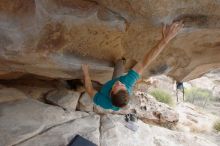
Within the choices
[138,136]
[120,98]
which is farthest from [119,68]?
[138,136]

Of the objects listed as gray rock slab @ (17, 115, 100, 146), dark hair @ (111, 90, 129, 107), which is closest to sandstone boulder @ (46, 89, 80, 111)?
gray rock slab @ (17, 115, 100, 146)

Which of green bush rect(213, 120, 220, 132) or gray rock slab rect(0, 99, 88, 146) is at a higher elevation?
gray rock slab rect(0, 99, 88, 146)

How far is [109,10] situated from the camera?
11.3 feet

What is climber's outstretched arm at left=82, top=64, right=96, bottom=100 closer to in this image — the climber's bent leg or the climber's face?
the climber's bent leg

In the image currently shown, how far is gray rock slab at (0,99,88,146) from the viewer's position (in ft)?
14.1

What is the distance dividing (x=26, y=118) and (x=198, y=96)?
13232mm

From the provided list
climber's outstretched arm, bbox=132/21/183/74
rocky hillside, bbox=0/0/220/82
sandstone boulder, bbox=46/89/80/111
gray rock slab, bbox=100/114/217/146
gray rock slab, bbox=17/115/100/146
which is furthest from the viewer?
sandstone boulder, bbox=46/89/80/111

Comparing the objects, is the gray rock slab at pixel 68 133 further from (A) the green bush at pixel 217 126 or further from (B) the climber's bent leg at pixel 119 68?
(A) the green bush at pixel 217 126

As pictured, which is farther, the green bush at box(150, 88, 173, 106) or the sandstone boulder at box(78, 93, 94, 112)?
the green bush at box(150, 88, 173, 106)

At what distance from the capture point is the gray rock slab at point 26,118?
14.1ft

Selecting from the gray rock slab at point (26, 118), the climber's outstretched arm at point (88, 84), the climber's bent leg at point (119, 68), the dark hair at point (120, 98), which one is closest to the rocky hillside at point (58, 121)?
the gray rock slab at point (26, 118)

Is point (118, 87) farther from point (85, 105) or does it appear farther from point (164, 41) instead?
point (85, 105)

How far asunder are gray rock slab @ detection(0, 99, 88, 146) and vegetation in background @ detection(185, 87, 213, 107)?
11359mm

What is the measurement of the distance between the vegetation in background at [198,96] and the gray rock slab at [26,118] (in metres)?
11.4
